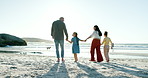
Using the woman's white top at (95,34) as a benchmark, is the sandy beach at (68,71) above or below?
below

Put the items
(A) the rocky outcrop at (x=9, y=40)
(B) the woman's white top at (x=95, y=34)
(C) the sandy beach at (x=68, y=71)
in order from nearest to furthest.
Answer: (C) the sandy beach at (x=68, y=71), (B) the woman's white top at (x=95, y=34), (A) the rocky outcrop at (x=9, y=40)

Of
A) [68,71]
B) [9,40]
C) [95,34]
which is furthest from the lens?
[9,40]

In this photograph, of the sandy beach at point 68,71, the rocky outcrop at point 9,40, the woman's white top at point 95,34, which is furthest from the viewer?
the rocky outcrop at point 9,40

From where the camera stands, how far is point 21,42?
64.2 metres

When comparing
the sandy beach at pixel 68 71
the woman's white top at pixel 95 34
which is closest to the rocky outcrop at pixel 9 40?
the woman's white top at pixel 95 34

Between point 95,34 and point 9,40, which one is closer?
point 95,34

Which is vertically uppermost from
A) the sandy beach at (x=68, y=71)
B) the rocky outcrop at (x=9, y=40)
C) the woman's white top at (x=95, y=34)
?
the rocky outcrop at (x=9, y=40)

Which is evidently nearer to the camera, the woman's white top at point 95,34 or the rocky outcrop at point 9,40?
the woman's white top at point 95,34

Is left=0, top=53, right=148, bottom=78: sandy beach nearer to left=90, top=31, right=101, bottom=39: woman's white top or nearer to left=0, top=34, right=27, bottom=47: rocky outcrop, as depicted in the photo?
left=90, top=31, right=101, bottom=39: woman's white top

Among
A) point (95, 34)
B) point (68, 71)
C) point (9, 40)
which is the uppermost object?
point (9, 40)

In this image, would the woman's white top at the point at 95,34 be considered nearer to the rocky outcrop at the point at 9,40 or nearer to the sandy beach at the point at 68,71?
the sandy beach at the point at 68,71

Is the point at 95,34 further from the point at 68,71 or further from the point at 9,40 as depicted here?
the point at 9,40

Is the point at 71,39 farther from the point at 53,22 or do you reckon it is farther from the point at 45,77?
the point at 45,77

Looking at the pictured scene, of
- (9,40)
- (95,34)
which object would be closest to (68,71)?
(95,34)
